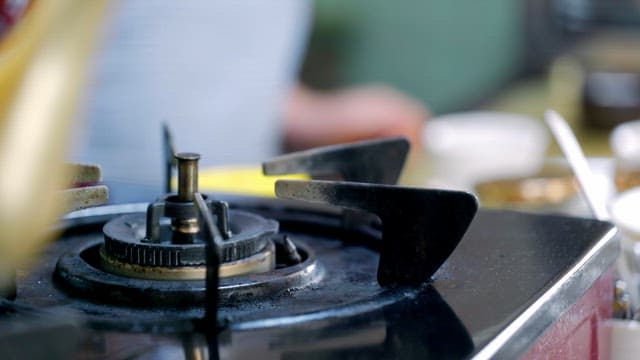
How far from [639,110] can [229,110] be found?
0.98 m

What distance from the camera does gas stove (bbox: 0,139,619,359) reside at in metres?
0.47

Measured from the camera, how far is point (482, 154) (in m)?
1.38

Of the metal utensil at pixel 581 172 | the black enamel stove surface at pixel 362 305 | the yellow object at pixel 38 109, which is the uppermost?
the yellow object at pixel 38 109

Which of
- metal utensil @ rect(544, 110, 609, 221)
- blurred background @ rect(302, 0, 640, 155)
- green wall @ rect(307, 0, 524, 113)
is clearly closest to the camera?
metal utensil @ rect(544, 110, 609, 221)

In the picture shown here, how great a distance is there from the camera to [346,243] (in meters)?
0.73

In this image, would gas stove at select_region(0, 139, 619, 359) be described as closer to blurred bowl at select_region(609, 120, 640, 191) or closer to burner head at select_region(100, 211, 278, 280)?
burner head at select_region(100, 211, 278, 280)

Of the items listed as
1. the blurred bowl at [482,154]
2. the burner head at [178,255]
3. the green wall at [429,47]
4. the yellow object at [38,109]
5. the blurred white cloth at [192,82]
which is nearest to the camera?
the yellow object at [38,109]

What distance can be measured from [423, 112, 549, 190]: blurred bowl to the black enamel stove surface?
49 cm

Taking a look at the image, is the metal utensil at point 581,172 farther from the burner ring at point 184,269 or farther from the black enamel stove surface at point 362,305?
the burner ring at point 184,269

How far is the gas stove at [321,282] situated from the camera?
1.55 ft

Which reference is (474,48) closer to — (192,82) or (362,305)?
(192,82)

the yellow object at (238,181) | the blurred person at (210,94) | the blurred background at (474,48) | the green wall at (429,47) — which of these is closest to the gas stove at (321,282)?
the yellow object at (238,181)

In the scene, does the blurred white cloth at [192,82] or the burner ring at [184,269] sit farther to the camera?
the blurred white cloth at [192,82]

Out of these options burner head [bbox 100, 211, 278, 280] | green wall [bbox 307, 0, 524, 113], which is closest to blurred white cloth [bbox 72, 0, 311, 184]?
burner head [bbox 100, 211, 278, 280]
